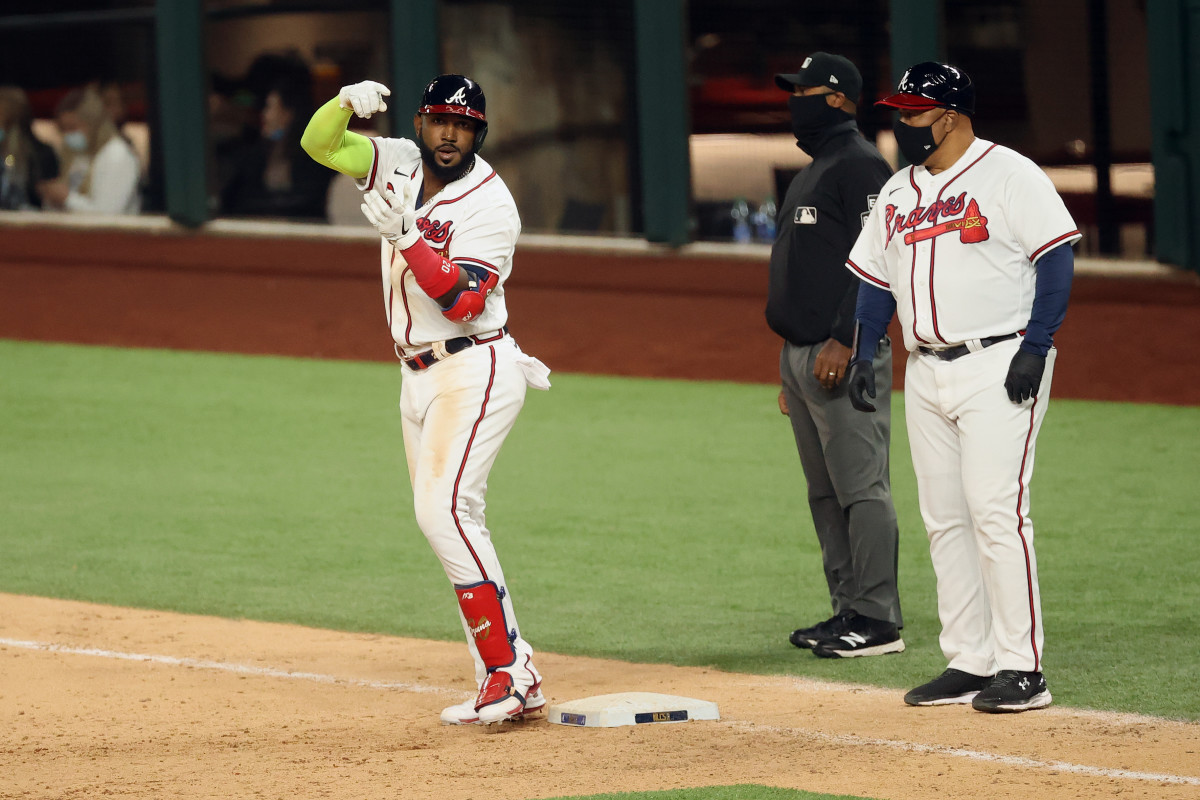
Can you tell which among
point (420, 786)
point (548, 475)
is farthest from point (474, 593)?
point (548, 475)

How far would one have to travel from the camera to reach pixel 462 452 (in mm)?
4992

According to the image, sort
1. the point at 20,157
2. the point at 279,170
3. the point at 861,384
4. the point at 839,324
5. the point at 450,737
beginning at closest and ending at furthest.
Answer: the point at 450,737, the point at 861,384, the point at 839,324, the point at 279,170, the point at 20,157

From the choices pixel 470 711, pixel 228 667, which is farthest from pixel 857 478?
pixel 228 667

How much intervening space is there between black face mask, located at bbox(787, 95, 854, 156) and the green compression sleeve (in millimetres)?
1551

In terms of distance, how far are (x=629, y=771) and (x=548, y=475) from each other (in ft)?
15.4

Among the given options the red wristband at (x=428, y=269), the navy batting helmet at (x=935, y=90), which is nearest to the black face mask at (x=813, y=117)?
the navy batting helmet at (x=935, y=90)

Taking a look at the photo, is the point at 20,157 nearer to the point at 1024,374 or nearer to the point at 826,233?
the point at 826,233

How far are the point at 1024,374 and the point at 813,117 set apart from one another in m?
1.48

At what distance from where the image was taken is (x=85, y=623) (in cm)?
639

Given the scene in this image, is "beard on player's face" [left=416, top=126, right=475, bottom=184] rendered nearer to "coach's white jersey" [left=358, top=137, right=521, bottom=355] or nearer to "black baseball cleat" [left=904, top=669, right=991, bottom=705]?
"coach's white jersey" [left=358, top=137, right=521, bottom=355]

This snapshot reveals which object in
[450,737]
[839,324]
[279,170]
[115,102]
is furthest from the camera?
[115,102]

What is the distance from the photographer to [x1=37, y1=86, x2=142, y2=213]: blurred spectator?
1450 centimetres

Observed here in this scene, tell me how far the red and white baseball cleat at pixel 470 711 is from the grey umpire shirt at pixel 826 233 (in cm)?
162

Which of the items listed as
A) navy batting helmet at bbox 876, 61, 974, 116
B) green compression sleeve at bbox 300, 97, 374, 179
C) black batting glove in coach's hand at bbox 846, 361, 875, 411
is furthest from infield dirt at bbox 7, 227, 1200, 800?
navy batting helmet at bbox 876, 61, 974, 116
